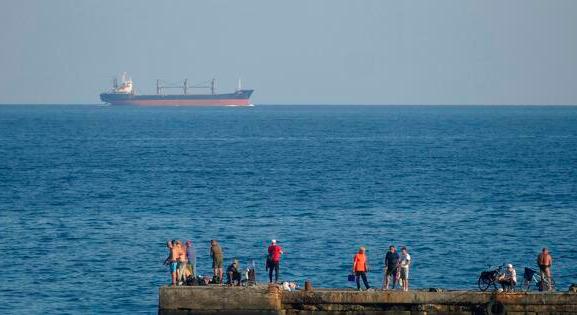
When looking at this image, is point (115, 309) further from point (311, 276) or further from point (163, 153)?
point (163, 153)

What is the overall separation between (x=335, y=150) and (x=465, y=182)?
147 feet

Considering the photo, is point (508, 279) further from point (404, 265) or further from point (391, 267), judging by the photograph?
point (391, 267)

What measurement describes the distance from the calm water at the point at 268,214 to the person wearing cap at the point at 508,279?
24.7 feet

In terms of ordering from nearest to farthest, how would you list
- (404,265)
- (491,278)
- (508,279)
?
(508,279), (491,278), (404,265)

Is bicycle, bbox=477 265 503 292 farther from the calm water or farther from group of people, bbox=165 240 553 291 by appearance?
the calm water

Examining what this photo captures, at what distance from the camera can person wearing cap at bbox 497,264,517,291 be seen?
108 ft

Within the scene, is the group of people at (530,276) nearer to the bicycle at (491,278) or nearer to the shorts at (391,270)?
the bicycle at (491,278)

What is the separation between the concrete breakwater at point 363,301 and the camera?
32156mm

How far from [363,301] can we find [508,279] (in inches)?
165

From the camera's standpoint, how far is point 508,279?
33.2 meters

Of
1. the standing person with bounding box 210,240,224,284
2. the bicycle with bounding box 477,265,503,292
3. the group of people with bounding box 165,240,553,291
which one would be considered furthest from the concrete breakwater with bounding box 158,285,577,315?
the standing person with bounding box 210,240,224,284

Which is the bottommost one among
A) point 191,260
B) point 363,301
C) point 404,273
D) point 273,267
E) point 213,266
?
point 363,301

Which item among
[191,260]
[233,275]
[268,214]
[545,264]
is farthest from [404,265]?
[268,214]

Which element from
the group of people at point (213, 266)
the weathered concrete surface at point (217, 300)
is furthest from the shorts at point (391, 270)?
the weathered concrete surface at point (217, 300)
